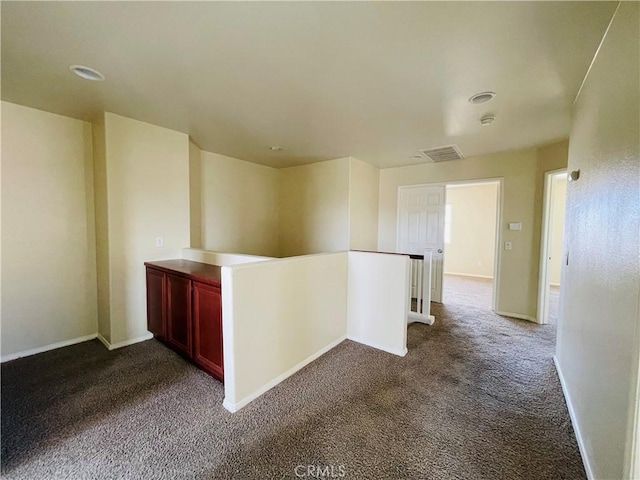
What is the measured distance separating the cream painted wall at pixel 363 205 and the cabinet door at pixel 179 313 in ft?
8.52

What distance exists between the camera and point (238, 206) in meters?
4.50

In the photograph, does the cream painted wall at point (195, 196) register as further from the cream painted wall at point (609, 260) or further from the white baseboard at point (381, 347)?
the cream painted wall at point (609, 260)

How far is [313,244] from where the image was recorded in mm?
4676

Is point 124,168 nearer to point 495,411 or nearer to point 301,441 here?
point 301,441

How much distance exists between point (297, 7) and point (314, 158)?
9.67 ft

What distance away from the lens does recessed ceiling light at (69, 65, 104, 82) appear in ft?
6.23

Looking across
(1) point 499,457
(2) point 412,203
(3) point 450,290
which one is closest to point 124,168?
(1) point 499,457

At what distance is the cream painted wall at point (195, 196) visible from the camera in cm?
378

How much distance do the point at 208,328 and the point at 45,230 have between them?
2.14 meters

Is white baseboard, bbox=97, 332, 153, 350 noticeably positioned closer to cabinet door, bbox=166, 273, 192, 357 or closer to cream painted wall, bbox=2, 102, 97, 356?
cream painted wall, bbox=2, 102, 97, 356

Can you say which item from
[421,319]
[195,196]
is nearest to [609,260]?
[421,319]

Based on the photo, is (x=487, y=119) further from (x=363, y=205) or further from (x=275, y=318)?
(x=275, y=318)

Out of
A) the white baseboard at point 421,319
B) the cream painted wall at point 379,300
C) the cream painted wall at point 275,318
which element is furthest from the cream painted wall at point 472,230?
the cream painted wall at point 275,318

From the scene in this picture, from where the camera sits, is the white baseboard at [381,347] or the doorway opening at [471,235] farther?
the doorway opening at [471,235]
